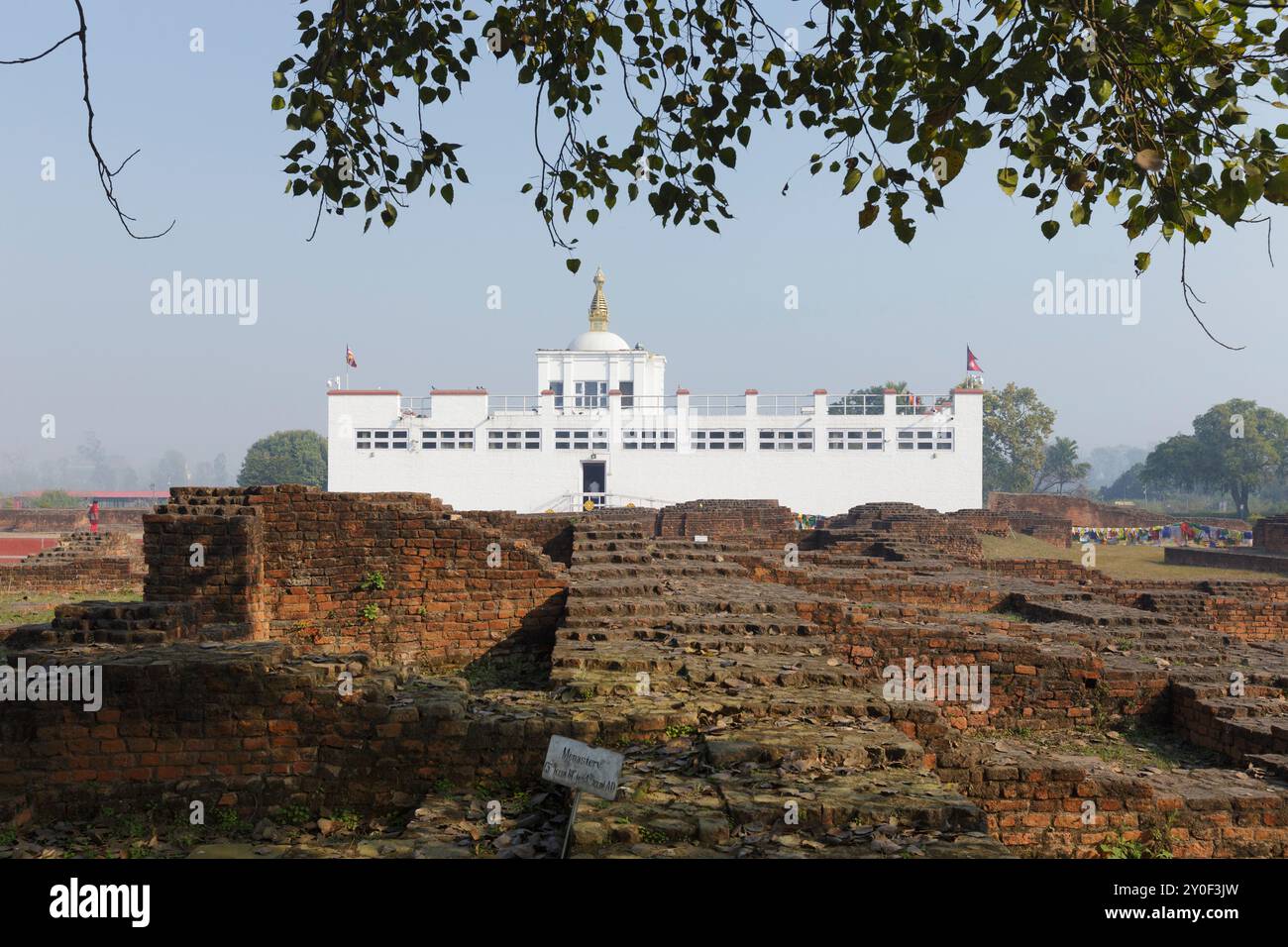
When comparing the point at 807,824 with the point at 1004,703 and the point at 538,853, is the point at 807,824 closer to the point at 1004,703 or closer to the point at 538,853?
the point at 538,853

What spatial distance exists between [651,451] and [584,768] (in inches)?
1355

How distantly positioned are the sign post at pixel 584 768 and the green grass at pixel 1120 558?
61.3 feet

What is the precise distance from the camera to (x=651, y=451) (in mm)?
37812

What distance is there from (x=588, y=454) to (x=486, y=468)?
4.10 m

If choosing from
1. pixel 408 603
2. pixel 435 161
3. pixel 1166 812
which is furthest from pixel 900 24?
pixel 408 603

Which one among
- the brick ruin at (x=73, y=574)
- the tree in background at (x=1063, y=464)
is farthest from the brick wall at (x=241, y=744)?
the tree in background at (x=1063, y=464)

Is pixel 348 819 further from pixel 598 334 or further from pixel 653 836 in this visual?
pixel 598 334

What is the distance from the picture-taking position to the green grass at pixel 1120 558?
846 inches

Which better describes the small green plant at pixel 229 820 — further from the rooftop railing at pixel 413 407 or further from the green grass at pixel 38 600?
→ the rooftop railing at pixel 413 407

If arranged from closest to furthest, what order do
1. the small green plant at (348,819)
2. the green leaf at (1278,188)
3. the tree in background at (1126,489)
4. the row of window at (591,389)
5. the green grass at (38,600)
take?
1. the green leaf at (1278,188)
2. the small green plant at (348,819)
3. the green grass at (38,600)
4. the row of window at (591,389)
5. the tree in background at (1126,489)

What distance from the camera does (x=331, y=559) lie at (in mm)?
9078

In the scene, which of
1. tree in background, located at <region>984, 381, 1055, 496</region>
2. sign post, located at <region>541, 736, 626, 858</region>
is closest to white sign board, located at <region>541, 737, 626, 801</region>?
sign post, located at <region>541, 736, 626, 858</region>

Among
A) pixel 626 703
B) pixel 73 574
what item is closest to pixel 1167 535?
pixel 73 574

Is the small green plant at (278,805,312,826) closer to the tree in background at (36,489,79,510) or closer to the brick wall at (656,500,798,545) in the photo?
the brick wall at (656,500,798,545)
